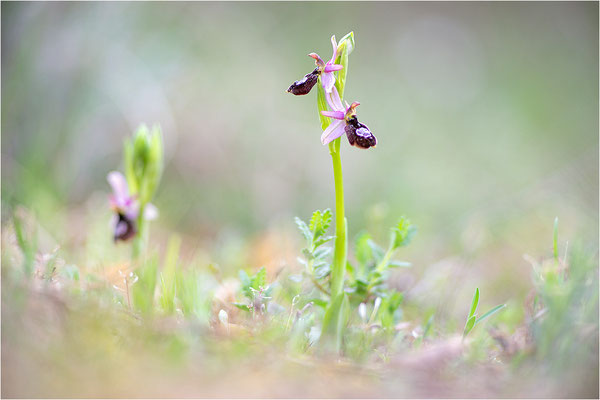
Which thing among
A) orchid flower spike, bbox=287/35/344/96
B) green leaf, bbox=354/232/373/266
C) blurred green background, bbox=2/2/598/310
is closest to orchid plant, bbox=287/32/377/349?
orchid flower spike, bbox=287/35/344/96

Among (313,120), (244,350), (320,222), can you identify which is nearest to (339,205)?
(320,222)

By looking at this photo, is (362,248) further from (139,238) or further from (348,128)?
Answer: (139,238)

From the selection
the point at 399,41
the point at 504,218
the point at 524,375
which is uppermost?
the point at 399,41

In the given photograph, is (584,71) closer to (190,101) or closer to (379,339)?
(190,101)

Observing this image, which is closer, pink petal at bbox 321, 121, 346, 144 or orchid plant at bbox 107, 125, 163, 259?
pink petal at bbox 321, 121, 346, 144

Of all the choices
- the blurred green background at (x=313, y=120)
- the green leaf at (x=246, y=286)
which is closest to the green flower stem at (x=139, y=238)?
the blurred green background at (x=313, y=120)

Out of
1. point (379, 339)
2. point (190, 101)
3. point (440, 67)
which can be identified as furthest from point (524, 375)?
point (440, 67)

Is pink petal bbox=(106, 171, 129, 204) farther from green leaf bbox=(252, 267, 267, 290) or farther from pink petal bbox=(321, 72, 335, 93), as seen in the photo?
pink petal bbox=(321, 72, 335, 93)

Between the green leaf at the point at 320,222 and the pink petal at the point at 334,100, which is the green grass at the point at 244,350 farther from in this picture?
the pink petal at the point at 334,100
